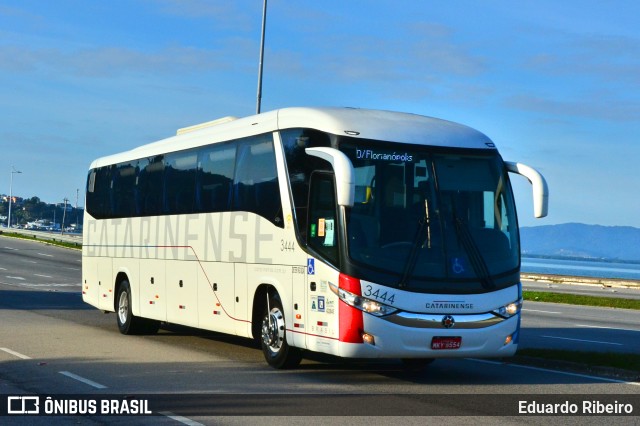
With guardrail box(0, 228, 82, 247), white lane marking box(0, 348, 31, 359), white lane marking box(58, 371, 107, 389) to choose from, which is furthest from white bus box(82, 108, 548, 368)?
guardrail box(0, 228, 82, 247)

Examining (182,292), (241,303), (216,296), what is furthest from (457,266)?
(182,292)

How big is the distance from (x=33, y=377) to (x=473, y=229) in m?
5.64

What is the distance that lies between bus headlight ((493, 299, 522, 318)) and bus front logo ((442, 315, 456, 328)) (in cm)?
66

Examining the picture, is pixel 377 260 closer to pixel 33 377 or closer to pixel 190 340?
pixel 33 377

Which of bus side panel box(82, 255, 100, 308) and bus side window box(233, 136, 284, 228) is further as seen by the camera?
bus side panel box(82, 255, 100, 308)

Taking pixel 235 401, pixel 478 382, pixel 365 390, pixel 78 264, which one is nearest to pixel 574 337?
pixel 478 382

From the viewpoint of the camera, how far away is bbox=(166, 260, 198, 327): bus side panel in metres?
18.0

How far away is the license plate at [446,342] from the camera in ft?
43.0

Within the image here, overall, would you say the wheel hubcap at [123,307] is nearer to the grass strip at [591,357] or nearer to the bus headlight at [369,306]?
the grass strip at [591,357]

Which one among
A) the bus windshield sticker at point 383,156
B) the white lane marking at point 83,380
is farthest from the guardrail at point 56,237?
the bus windshield sticker at point 383,156

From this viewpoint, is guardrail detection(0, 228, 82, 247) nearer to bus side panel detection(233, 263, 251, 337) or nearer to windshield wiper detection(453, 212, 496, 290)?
bus side panel detection(233, 263, 251, 337)

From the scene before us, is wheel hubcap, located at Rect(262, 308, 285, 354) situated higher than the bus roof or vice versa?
the bus roof

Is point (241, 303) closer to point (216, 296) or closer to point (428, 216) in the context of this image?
point (216, 296)

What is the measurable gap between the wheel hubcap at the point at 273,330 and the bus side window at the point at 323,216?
4.57ft
